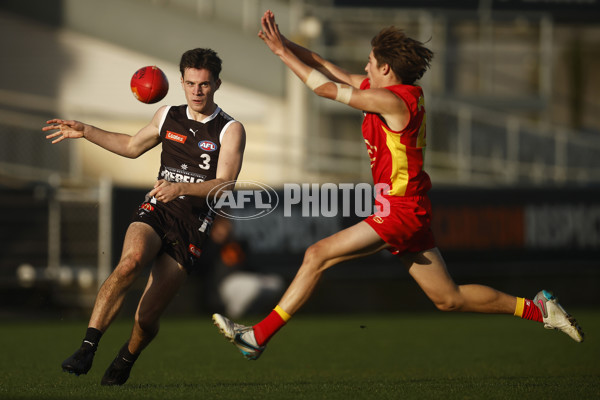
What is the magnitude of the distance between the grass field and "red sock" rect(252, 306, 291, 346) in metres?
0.45

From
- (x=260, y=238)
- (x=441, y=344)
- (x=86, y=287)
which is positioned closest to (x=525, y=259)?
(x=260, y=238)

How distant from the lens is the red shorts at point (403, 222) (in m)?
6.99

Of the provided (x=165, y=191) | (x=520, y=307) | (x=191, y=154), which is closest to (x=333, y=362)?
(x=520, y=307)

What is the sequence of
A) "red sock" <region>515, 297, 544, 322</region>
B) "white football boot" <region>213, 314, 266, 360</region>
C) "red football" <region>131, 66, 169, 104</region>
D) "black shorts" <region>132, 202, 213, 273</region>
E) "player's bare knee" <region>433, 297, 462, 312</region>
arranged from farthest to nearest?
"red football" <region>131, 66, 169, 104</region> → "red sock" <region>515, 297, 544, 322</region> → "black shorts" <region>132, 202, 213, 273</region> → "player's bare knee" <region>433, 297, 462, 312</region> → "white football boot" <region>213, 314, 266, 360</region>

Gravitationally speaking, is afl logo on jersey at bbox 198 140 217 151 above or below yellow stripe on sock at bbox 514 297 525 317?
above

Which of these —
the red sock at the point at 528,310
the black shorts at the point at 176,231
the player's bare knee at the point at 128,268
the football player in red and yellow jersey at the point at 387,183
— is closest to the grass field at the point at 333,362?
the red sock at the point at 528,310

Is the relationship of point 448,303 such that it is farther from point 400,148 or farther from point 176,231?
point 176,231

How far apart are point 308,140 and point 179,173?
45.5 ft

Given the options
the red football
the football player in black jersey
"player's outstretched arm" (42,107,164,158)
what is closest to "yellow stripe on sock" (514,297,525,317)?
the football player in black jersey

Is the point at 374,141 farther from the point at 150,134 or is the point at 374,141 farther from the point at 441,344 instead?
the point at 441,344

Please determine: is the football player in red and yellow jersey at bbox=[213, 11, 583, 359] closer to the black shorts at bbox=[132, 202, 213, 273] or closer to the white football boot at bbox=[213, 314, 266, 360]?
the white football boot at bbox=[213, 314, 266, 360]

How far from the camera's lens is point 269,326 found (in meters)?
6.91

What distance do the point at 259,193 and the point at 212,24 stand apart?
22.6ft

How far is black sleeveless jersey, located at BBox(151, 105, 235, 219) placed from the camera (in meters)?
7.55
